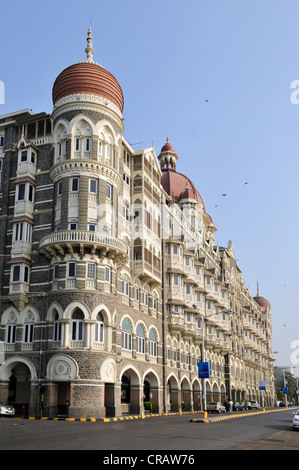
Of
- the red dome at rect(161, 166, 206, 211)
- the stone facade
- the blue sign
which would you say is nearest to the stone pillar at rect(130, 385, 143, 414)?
the stone facade

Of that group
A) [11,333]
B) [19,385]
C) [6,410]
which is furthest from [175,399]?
[6,410]

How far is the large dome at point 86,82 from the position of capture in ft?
144

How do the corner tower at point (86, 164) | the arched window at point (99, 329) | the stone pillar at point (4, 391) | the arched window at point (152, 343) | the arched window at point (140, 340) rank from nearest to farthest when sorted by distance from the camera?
1. the arched window at point (99, 329)
2. the corner tower at point (86, 164)
3. the stone pillar at point (4, 391)
4. the arched window at point (140, 340)
5. the arched window at point (152, 343)

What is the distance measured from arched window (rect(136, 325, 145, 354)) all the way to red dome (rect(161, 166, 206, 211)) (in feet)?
113

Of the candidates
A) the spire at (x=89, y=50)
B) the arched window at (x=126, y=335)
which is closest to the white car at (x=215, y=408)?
the arched window at (x=126, y=335)

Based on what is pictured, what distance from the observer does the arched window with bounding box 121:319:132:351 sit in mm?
45244

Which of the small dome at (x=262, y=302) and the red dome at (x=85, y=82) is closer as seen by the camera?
the red dome at (x=85, y=82)

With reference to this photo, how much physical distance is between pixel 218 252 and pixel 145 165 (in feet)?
139

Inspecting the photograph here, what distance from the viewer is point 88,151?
43250 millimetres

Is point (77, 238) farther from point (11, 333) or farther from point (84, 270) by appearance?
point (11, 333)

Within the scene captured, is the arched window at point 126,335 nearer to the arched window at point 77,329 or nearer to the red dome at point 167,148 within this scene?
the arched window at point 77,329

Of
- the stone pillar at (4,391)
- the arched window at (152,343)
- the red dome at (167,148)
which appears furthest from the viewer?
the red dome at (167,148)
